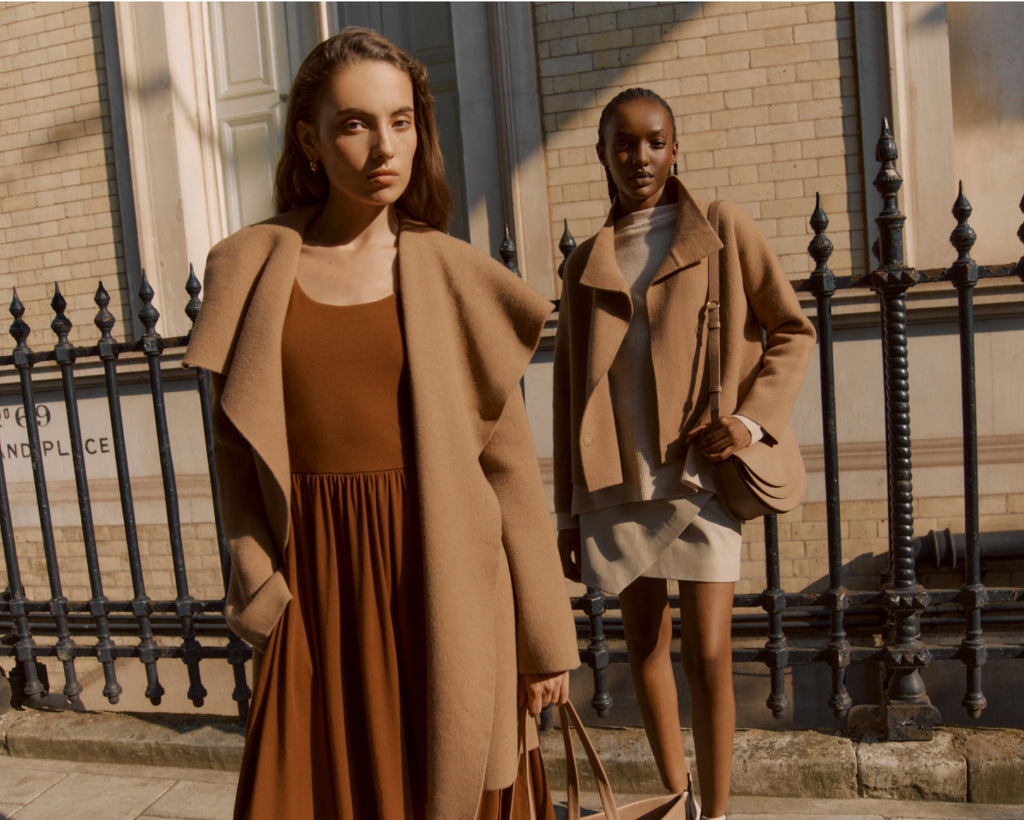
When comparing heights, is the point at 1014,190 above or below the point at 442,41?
below

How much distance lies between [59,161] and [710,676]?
6.35 m

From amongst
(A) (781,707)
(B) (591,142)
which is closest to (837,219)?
(B) (591,142)

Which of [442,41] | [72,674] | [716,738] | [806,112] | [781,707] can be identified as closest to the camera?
[716,738]

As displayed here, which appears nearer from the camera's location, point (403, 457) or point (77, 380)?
point (403, 457)

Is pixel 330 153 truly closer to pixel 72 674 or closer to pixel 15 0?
pixel 72 674

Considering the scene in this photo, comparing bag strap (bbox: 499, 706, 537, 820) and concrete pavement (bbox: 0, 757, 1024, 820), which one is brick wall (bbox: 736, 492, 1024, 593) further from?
bag strap (bbox: 499, 706, 537, 820)

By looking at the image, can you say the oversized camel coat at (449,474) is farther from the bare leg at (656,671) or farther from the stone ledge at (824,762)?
the stone ledge at (824,762)

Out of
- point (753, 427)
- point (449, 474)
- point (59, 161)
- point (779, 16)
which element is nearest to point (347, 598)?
point (449, 474)

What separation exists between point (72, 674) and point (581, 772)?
220 centimetres

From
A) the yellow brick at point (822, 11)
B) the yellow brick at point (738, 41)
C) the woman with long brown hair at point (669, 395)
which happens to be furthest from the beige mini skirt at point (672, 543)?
the yellow brick at point (822, 11)

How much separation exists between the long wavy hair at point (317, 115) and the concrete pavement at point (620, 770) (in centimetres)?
211

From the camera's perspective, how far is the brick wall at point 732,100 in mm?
5258

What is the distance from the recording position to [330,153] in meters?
1.53

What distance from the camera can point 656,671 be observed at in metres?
2.26
